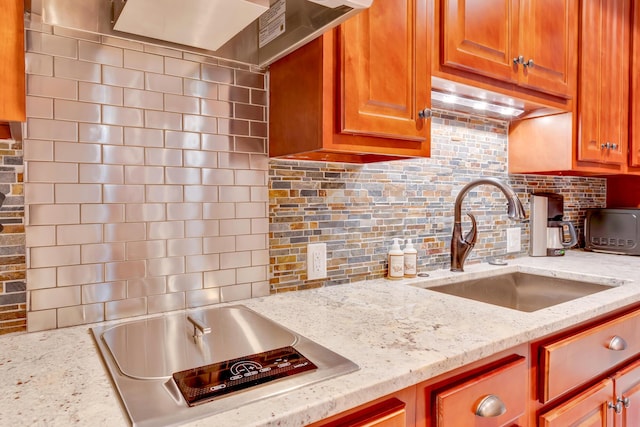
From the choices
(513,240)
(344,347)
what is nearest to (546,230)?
(513,240)

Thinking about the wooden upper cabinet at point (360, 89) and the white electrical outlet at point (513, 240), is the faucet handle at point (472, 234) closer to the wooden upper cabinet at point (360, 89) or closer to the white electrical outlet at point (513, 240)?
the white electrical outlet at point (513, 240)

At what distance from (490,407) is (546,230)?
154 centimetres

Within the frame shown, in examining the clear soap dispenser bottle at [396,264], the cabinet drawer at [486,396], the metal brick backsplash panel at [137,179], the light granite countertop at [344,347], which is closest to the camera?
the light granite countertop at [344,347]

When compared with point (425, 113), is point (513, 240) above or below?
below

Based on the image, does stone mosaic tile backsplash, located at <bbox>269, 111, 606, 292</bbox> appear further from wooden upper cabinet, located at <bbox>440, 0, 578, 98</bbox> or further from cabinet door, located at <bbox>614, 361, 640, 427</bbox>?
cabinet door, located at <bbox>614, 361, 640, 427</bbox>

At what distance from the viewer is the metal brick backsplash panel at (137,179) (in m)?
1.01

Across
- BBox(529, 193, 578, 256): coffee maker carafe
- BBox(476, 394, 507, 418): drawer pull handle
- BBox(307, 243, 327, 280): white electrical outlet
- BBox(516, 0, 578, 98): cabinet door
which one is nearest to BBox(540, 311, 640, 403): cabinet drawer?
BBox(476, 394, 507, 418): drawer pull handle

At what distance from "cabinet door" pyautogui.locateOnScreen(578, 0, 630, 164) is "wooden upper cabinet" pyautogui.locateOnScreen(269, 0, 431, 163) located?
101cm

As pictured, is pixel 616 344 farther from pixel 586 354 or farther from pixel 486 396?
pixel 486 396

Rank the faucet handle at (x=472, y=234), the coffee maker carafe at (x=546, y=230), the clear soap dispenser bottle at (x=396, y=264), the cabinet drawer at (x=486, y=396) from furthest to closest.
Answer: the coffee maker carafe at (x=546, y=230) → the faucet handle at (x=472, y=234) → the clear soap dispenser bottle at (x=396, y=264) → the cabinet drawer at (x=486, y=396)

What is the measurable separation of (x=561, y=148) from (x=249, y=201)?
4.70 feet

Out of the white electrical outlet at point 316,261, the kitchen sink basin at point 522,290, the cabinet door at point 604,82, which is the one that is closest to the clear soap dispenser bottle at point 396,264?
the kitchen sink basin at point 522,290

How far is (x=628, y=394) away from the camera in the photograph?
1.37 meters

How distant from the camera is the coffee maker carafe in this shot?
7.14ft
